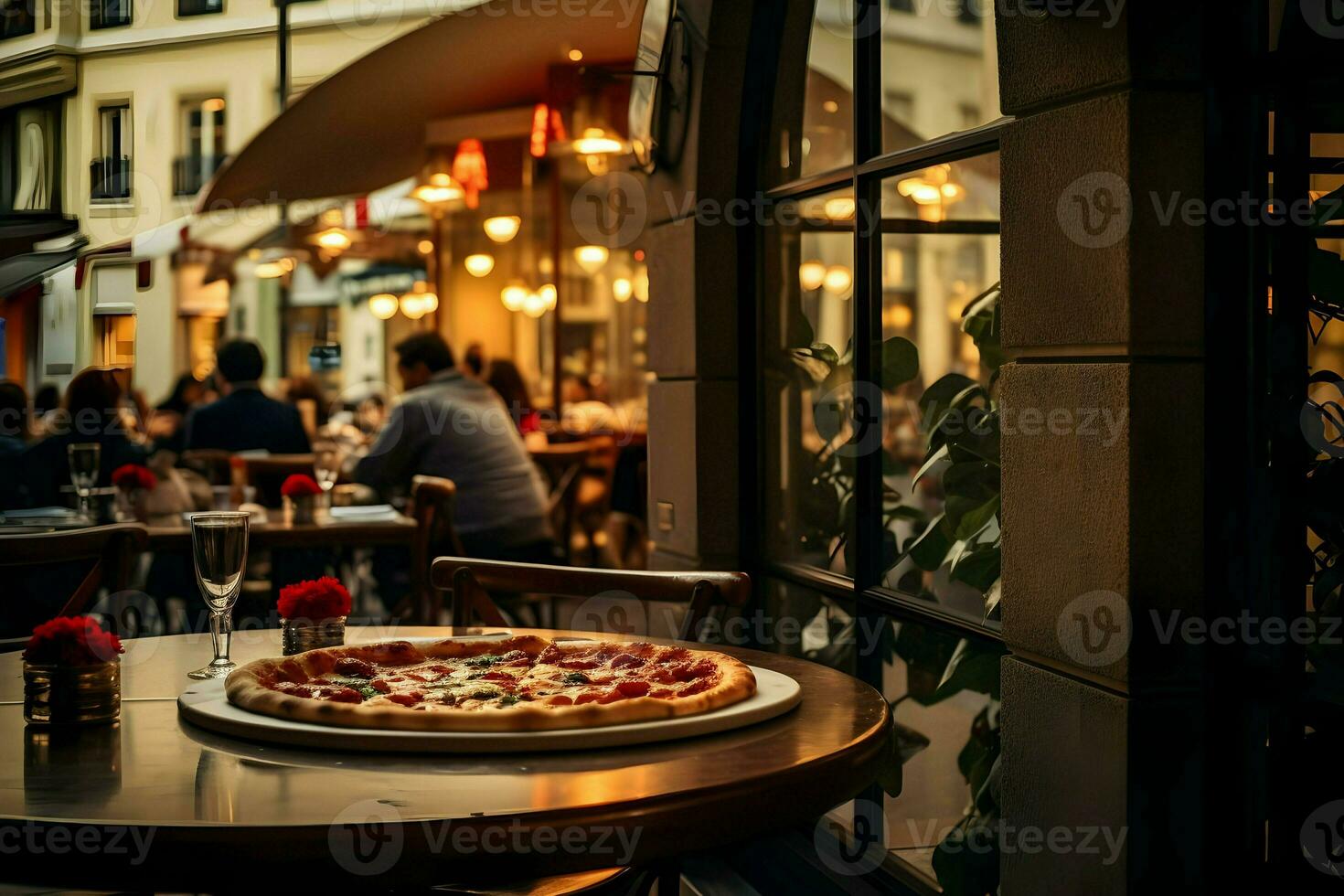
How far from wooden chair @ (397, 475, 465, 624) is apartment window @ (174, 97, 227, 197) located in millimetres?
2869

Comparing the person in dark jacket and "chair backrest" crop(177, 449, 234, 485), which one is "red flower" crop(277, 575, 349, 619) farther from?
the person in dark jacket

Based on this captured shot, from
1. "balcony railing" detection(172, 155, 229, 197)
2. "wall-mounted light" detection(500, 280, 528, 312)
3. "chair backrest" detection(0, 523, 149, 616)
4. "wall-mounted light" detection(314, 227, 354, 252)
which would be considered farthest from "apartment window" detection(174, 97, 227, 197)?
"wall-mounted light" detection(500, 280, 528, 312)

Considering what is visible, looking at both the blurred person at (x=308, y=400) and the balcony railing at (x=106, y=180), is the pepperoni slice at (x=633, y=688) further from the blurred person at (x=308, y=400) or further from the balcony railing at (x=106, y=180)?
the blurred person at (x=308, y=400)

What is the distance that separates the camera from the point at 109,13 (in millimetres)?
4660

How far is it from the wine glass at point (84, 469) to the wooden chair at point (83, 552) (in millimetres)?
1968

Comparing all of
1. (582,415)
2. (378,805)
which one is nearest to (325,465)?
(378,805)

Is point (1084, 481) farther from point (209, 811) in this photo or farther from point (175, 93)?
point (175, 93)

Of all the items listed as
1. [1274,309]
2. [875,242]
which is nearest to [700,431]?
[875,242]

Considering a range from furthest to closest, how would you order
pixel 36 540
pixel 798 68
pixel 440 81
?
pixel 440 81
pixel 798 68
pixel 36 540

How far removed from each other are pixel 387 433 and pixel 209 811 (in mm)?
4244

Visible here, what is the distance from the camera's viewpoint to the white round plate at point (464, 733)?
129 centimetres

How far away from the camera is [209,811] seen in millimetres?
1124

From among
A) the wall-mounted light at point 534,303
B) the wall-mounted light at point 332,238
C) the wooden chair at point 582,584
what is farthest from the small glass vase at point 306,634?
the wall-mounted light at point 534,303

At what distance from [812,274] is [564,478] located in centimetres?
422
